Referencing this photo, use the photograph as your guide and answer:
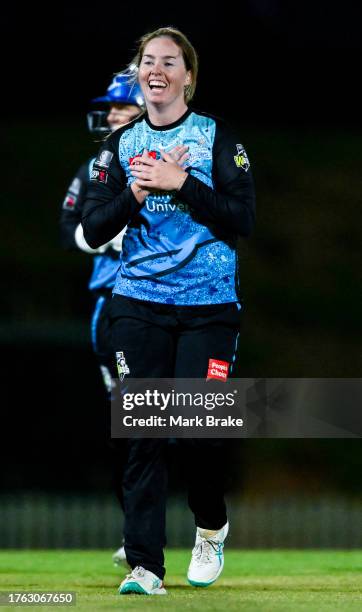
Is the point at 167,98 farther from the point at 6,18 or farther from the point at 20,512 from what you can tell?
the point at 6,18

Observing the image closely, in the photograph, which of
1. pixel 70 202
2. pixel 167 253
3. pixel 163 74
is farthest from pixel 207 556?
pixel 70 202

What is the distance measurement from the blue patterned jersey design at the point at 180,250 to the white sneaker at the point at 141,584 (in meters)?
1.02

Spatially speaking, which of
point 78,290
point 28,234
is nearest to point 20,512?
point 78,290

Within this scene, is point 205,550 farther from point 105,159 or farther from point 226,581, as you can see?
point 105,159

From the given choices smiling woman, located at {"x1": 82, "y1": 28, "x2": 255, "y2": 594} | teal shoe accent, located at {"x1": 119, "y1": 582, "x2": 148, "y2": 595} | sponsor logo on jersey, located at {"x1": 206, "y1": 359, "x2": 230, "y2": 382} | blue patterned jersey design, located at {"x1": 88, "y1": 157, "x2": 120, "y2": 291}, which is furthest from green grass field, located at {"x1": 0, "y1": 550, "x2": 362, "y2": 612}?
blue patterned jersey design, located at {"x1": 88, "y1": 157, "x2": 120, "y2": 291}

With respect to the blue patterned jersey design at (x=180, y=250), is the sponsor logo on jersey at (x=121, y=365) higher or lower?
lower

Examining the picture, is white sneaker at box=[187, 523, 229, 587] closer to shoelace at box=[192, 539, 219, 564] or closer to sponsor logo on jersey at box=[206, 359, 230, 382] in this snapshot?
shoelace at box=[192, 539, 219, 564]

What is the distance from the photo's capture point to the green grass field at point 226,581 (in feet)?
16.0

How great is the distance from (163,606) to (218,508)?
2.95ft

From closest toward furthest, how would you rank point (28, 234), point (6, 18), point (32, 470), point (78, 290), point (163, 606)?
point (163, 606)
point (32, 470)
point (78, 290)
point (28, 234)
point (6, 18)

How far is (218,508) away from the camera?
221 inches

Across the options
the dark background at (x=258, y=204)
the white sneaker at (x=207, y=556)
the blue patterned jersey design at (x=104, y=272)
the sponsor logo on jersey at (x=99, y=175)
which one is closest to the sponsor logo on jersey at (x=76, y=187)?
the blue patterned jersey design at (x=104, y=272)

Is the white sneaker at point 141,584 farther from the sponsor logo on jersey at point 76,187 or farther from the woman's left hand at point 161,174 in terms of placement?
the sponsor logo on jersey at point 76,187

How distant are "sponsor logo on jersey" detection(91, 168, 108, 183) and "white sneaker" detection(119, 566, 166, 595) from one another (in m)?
1.49
